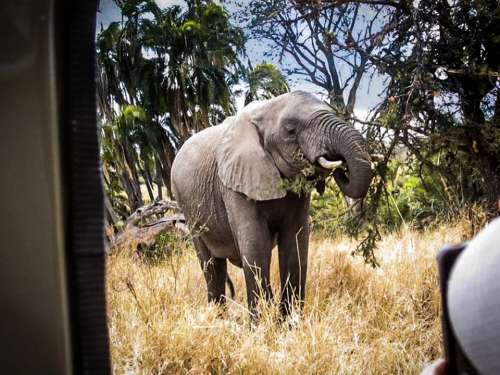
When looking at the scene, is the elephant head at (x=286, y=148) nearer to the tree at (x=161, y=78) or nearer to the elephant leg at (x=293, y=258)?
the elephant leg at (x=293, y=258)

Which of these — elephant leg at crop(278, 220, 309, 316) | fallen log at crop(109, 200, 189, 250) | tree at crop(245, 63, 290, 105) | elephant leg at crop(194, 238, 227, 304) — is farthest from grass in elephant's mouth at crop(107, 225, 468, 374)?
tree at crop(245, 63, 290, 105)

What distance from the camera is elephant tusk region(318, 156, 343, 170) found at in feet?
9.69

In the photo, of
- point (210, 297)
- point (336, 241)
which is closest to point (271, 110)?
point (210, 297)

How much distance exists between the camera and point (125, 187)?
11008 millimetres

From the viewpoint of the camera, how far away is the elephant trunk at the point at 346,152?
2814mm

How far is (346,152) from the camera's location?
293cm

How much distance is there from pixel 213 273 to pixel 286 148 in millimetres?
1308

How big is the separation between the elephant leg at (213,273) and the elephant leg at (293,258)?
758mm

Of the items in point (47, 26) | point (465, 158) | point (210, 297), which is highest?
point (47, 26)

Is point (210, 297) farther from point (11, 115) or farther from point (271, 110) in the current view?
point (11, 115)

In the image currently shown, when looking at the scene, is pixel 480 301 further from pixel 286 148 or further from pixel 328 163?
pixel 286 148

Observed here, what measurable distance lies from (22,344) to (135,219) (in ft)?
17.0

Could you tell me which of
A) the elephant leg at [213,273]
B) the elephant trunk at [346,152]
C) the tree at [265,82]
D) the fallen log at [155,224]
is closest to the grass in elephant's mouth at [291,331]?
the elephant leg at [213,273]

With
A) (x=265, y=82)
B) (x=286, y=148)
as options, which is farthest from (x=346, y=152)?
(x=265, y=82)
